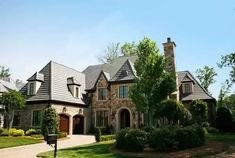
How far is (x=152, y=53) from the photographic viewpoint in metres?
22.8

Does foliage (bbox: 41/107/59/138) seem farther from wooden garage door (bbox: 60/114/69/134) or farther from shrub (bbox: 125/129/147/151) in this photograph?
shrub (bbox: 125/129/147/151)

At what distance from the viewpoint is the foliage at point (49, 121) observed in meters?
25.8

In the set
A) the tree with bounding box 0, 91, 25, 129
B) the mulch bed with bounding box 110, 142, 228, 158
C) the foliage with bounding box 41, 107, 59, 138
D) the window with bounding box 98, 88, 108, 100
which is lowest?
the mulch bed with bounding box 110, 142, 228, 158

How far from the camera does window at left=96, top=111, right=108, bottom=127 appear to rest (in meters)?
33.3

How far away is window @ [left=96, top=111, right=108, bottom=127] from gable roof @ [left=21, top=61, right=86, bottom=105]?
7.64 ft

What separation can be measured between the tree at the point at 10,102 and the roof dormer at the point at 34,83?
211cm

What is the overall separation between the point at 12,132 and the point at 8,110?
3058mm

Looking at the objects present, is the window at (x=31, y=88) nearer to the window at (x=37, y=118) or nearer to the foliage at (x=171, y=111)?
the window at (x=37, y=118)

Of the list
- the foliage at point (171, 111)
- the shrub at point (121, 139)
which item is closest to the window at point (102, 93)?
the foliage at point (171, 111)

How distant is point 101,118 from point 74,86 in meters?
5.13

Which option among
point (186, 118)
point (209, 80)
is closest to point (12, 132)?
point (186, 118)

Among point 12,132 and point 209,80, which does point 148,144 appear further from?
point 209,80

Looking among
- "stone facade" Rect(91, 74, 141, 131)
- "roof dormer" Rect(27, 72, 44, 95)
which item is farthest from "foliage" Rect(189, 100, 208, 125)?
"roof dormer" Rect(27, 72, 44, 95)

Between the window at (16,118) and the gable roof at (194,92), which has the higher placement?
the gable roof at (194,92)
